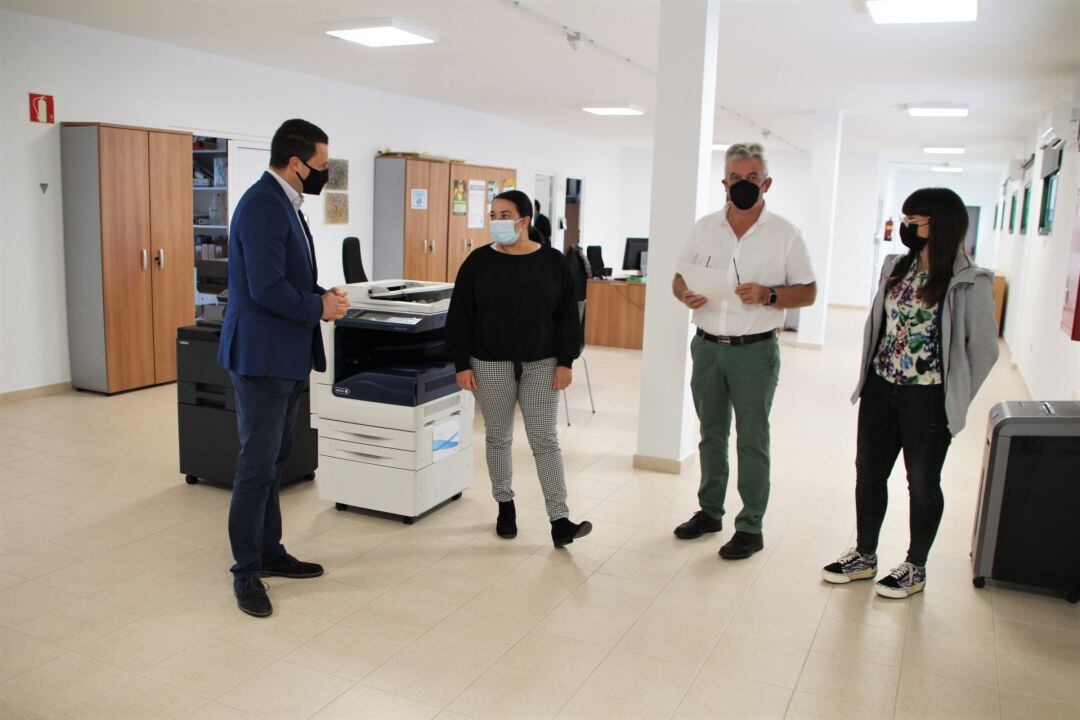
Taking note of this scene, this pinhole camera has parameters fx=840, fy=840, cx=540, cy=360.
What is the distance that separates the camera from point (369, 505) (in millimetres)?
3781

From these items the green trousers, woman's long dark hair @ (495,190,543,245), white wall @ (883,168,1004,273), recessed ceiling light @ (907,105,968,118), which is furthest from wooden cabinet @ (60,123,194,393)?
white wall @ (883,168,1004,273)

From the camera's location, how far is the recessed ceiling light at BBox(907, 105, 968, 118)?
8.84m

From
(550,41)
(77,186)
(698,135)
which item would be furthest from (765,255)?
(77,186)

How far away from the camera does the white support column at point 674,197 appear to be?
445cm

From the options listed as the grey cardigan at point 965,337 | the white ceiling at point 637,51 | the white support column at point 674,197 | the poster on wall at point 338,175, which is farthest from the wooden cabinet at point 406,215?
the grey cardigan at point 965,337

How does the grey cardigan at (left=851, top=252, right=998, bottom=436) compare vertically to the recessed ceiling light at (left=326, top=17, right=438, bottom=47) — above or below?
below

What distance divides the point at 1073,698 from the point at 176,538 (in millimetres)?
3276

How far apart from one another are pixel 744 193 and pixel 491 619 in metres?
1.89

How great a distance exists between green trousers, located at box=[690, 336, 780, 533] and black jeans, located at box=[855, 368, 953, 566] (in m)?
0.39

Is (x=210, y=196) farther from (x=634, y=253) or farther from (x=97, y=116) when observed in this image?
(x=634, y=253)

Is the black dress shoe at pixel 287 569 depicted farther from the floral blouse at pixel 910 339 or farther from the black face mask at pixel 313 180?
the floral blouse at pixel 910 339

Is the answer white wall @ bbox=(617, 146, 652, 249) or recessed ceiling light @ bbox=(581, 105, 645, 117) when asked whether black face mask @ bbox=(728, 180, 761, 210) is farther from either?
white wall @ bbox=(617, 146, 652, 249)

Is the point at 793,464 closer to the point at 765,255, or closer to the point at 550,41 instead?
the point at 765,255

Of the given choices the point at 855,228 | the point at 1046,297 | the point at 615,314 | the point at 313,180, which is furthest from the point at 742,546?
the point at 855,228
